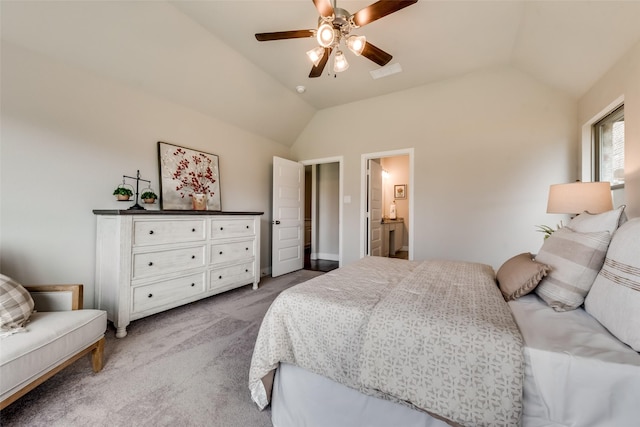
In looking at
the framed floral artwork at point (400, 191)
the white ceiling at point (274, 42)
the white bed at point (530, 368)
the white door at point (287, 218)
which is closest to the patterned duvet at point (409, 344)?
the white bed at point (530, 368)

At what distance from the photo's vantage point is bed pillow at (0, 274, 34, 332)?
1.28 m

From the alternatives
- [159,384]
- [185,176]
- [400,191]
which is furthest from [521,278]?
[400,191]

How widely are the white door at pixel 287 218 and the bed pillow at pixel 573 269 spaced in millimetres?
3272

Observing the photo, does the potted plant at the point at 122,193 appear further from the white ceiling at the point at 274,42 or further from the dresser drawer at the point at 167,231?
the white ceiling at the point at 274,42

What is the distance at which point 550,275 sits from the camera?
122 cm

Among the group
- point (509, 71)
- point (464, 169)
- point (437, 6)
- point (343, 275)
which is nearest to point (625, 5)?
point (437, 6)

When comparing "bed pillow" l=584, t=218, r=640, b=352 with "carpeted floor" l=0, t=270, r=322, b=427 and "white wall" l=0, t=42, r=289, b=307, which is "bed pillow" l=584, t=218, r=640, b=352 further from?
"white wall" l=0, t=42, r=289, b=307

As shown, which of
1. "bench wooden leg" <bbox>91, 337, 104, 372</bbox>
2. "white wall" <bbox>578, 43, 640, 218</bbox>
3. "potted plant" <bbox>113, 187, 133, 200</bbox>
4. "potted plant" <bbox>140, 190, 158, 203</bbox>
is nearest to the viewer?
"bench wooden leg" <bbox>91, 337, 104, 372</bbox>

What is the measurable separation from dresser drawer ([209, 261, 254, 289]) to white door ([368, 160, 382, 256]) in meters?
2.00

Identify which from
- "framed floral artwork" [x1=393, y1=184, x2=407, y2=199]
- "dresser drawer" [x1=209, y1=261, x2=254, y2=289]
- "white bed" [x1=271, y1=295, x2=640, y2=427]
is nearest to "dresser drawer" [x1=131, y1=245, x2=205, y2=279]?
"dresser drawer" [x1=209, y1=261, x2=254, y2=289]

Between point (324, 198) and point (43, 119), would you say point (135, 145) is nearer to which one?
point (43, 119)

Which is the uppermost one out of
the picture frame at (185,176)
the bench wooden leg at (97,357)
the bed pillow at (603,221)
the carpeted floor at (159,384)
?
the picture frame at (185,176)

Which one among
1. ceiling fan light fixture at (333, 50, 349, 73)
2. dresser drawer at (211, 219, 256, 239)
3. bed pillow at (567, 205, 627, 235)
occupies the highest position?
ceiling fan light fixture at (333, 50, 349, 73)

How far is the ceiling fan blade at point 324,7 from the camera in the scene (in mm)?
1657
